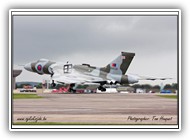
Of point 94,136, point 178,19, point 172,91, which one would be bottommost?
point 94,136

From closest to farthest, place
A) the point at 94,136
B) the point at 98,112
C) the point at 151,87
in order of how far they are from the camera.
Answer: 1. the point at 94,136
2. the point at 98,112
3. the point at 151,87

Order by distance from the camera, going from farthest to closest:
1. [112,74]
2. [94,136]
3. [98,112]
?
[112,74] < [98,112] < [94,136]

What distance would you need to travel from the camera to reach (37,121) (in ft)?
58.6

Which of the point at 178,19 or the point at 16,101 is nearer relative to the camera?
the point at 178,19

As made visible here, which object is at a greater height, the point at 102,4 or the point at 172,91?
the point at 102,4

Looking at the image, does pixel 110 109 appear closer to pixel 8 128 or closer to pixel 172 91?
pixel 172 91

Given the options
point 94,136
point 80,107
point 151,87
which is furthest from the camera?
point 151,87

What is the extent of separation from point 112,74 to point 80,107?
13.6 metres

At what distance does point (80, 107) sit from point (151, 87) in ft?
11.0
